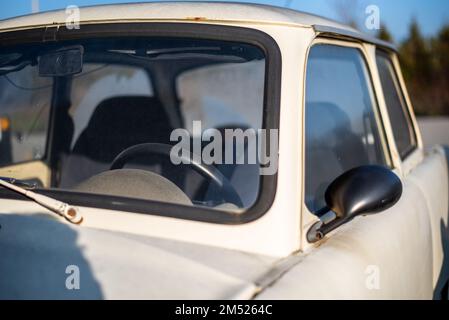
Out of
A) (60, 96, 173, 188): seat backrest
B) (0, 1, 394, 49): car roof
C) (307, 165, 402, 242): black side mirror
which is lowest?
(307, 165, 402, 242): black side mirror

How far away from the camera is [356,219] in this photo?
2.28 meters

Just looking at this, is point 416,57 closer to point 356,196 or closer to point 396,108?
point 396,108

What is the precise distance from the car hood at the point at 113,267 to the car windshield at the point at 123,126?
234 mm

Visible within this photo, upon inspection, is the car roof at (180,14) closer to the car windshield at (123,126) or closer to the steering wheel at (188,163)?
the car windshield at (123,126)

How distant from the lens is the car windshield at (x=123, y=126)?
217cm

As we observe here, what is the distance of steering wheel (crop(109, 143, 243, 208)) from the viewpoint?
2.14 metres

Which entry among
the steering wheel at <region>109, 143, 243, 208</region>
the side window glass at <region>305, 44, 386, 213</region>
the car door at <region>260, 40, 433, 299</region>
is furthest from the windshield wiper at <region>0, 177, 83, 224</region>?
the side window glass at <region>305, 44, 386, 213</region>

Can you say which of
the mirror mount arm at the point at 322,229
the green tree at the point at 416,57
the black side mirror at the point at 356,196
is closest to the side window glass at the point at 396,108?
the black side mirror at the point at 356,196

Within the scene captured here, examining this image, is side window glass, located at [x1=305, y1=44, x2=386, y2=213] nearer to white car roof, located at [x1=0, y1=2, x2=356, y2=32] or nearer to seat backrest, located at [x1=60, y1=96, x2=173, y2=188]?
white car roof, located at [x1=0, y1=2, x2=356, y2=32]

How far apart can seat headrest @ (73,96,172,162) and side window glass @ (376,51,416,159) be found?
1279 mm

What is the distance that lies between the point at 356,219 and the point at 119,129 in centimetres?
107

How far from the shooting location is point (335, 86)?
9.32 feet

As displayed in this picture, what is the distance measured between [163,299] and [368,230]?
88 cm

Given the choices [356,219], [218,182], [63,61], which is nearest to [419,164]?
[356,219]
